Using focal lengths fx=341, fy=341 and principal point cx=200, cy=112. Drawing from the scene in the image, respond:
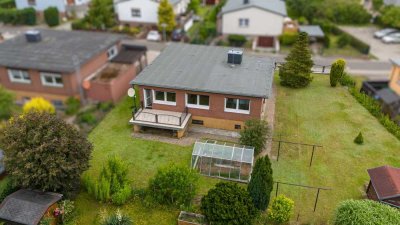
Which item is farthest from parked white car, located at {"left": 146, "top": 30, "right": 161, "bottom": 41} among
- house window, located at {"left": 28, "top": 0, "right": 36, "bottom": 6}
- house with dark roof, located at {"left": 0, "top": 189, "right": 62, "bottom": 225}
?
house with dark roof, located at {"left": 0, "top": 189, "right": 62, "bottom": 225}

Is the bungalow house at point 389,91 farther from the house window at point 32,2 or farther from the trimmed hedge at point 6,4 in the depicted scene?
the trimmed hedge at point 6,4

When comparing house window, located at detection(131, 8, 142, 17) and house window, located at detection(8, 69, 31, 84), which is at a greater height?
house window, located at detection(131, 8, 142, 17)

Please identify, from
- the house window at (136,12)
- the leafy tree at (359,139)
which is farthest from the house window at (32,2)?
the leafy tree at (359,139)

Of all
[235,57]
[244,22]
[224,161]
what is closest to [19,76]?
[235,57]

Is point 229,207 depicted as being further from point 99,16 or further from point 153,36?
point 99,16

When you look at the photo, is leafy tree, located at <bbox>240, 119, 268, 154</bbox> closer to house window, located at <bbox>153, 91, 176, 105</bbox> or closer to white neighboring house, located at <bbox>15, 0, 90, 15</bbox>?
house window, located at <bbox>153, 91, 176, 105</bbox>

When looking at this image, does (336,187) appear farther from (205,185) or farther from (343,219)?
(205,185)

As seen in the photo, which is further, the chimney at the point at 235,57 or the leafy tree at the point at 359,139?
the chimney at the point at 235,57
